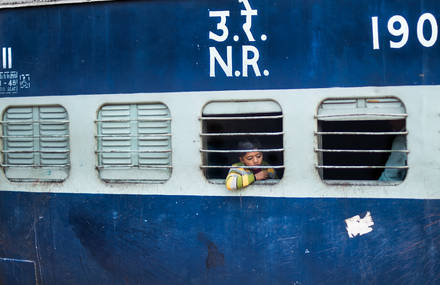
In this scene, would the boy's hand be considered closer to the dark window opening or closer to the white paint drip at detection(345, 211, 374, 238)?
the white paint drip at detection(345, 211, 374, 238)

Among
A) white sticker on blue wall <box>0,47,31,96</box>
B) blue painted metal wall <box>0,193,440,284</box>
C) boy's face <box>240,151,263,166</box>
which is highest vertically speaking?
white sticker on blue wall <box>0,47,31,96</box>

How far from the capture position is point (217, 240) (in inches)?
138

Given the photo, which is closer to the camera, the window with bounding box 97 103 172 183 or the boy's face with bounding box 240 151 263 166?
the boy's face with bounding box 240 151 263 166

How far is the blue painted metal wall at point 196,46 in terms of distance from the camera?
322 centimetres

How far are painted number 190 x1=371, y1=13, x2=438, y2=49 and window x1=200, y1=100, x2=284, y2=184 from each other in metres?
0.83

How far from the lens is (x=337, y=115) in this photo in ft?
10.8

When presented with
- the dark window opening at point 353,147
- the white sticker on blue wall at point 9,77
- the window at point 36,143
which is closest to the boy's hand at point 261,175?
the dark window opening at point 353,147

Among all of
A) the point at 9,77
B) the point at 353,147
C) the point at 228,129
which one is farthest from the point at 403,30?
the point at 9,77

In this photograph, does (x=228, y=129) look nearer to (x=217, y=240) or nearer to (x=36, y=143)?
(x=217, y=240)

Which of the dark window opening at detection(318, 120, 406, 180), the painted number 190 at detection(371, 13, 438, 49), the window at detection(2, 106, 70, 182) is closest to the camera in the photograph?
the painted number 190 at detection(371, 13, 438, 49)

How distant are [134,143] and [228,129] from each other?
755 millimetres

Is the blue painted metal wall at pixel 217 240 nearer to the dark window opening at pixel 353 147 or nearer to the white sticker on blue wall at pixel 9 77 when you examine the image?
the white sticker on blue wall at pixel 9 77

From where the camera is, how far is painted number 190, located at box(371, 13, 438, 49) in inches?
124

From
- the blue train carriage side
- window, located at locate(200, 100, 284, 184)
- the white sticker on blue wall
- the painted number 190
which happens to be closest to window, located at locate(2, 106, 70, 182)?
the blue train carriage side
